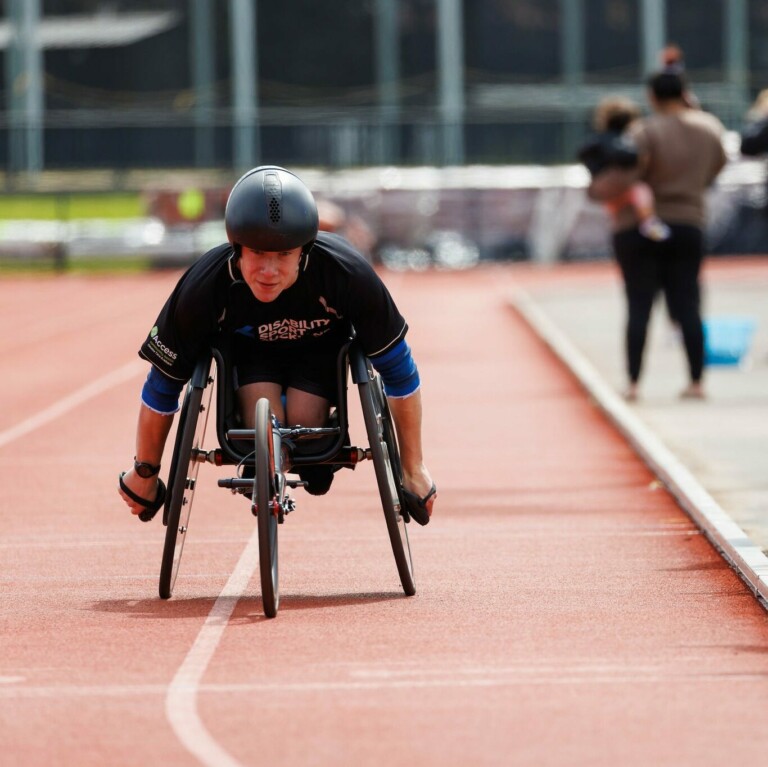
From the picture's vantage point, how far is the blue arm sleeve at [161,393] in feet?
24.6

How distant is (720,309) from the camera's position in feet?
77.5

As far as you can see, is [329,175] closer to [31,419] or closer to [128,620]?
[31,419]

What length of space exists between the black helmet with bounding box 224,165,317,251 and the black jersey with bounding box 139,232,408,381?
203 millimetres

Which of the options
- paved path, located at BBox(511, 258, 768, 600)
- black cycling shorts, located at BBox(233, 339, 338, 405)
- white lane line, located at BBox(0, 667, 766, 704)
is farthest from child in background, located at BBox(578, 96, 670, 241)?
white lane line, located at BBox(0, 667, 766, 704)

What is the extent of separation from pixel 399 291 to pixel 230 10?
1433 centimetres

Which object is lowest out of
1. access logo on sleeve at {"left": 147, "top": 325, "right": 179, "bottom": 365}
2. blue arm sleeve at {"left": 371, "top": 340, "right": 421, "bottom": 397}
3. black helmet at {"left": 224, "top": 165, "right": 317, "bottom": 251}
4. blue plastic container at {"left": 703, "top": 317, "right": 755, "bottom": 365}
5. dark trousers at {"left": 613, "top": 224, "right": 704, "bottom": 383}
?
Result: blue plastic container at {"left": 703, "top": 317, "right": 755, "bottom": 365}

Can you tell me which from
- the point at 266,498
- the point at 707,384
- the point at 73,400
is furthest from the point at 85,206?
the point at 266,498

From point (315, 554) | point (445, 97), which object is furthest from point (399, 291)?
point (315, 554)

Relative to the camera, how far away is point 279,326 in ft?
24.2

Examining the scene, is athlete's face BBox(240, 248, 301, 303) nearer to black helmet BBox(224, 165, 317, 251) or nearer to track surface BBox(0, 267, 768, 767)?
black helmet BBox(224, 165, 317, 251)

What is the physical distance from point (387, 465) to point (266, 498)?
629 millimetres

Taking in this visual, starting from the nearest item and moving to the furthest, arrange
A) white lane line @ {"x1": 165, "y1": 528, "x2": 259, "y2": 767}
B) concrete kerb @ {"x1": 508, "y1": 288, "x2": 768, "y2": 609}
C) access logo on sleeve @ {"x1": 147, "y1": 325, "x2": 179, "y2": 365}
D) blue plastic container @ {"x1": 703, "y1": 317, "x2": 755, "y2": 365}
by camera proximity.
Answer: white lane line @ {"x1": 165, "y1": 528, "x2": 259, "y2": 767} → access logo on sleeve @ {"x1": 147, "y1": 325, "x2": 179, "y2": 365} → concrete kerb @ {"x1": 508, "y1": 288, "x2": 768, "y2": 609} → blue plastic container @ {"x1": 703, "y1": 317, "x2": 755, "y2": 365}

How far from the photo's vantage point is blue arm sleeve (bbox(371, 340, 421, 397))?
7.45m

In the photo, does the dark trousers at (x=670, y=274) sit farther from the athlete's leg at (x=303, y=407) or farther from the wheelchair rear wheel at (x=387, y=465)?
the athlete's leg at (x=303, y=407)
